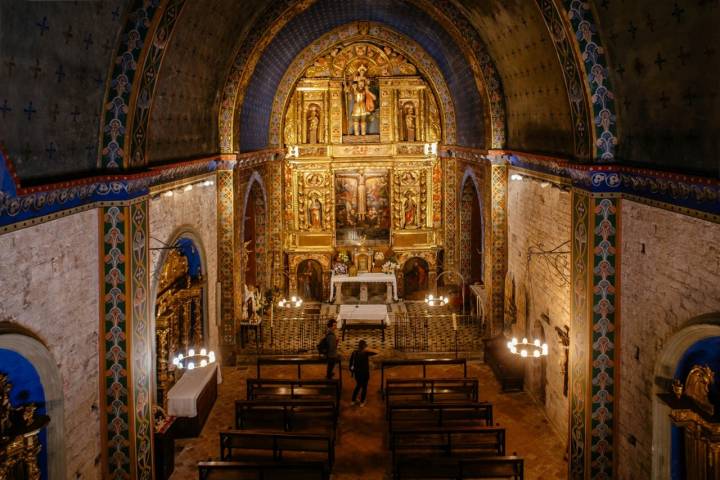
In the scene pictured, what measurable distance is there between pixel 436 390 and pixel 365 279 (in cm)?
945

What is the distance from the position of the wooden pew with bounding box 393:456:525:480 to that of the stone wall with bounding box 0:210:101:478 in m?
4.83

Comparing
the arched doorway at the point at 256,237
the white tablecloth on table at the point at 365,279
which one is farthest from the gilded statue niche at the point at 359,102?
the white tablecloth on table at the point at 365,279

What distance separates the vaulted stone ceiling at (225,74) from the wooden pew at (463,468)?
5114mm

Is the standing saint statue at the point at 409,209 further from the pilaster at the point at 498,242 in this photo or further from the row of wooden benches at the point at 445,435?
the row of wooden benches at the point at 445,435

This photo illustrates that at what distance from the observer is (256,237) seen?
24.0m

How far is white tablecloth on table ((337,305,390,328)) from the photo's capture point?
21453 millimetres

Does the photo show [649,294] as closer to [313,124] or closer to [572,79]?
[572,79]

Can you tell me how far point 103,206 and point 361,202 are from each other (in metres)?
16.0

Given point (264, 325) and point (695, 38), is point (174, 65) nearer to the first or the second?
point (695, 38)

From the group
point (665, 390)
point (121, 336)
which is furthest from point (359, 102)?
point (665, 390)

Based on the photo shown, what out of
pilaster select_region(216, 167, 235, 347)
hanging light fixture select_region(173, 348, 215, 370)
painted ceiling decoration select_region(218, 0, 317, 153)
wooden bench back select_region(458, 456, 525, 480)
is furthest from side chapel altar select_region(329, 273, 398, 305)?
wooden bench back select_region(458, 456, 525, 480)

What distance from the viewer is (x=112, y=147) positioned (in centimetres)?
1066

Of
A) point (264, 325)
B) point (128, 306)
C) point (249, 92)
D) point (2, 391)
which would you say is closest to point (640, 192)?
point (128, 306)

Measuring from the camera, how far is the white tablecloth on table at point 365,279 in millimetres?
24453
